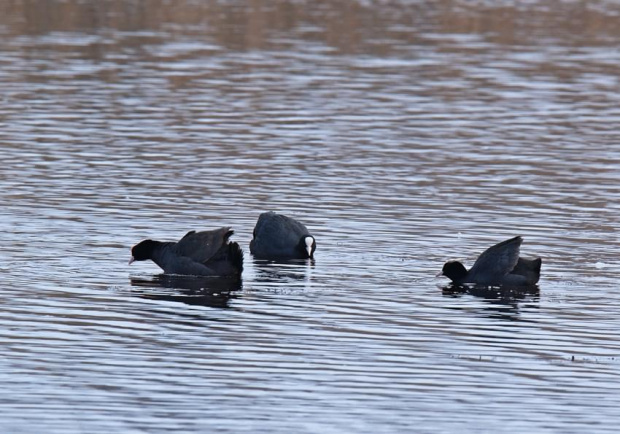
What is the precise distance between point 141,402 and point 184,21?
147ft

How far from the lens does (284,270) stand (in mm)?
19125

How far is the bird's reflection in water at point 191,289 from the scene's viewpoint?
17.2 meters

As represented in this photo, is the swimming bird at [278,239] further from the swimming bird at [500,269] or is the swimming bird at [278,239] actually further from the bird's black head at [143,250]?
the swimming bird at [500,269]

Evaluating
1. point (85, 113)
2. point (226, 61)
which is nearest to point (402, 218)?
point (85, 113)

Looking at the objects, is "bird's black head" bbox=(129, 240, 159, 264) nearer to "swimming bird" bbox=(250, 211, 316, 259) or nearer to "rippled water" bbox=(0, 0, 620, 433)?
"rippled water" bbox=(0, 0, 620, 433)

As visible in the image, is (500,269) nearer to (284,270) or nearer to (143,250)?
(284,270)

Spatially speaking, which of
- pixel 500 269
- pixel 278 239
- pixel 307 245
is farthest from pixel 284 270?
pixel 500 269

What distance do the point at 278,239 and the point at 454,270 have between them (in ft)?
9.51

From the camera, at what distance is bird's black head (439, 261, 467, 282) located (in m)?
17.9

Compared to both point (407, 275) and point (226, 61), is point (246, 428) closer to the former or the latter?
point (407, 275)

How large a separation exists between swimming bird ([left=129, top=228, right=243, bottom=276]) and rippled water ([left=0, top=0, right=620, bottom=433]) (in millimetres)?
355

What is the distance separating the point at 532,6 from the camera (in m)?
66.6

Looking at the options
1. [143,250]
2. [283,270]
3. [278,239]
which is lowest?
[283,270]

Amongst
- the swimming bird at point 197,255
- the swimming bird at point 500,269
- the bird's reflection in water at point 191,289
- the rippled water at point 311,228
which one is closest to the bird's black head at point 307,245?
the rippled water at point 311,228
